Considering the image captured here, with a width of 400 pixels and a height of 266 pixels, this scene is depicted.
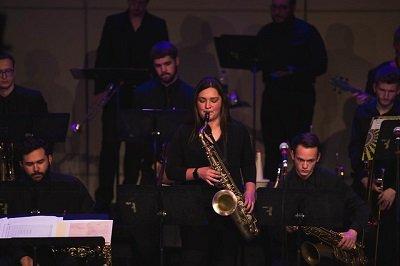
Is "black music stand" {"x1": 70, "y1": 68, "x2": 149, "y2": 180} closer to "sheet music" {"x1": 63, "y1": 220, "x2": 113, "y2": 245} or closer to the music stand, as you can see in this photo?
the music stand

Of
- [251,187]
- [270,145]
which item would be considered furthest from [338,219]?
[270,145]

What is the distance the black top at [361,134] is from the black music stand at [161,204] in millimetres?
2149

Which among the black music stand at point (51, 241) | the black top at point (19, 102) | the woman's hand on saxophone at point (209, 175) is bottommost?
the black music stand at point (51, 241)

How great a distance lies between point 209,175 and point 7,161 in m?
2.30

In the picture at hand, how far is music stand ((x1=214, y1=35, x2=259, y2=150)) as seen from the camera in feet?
28.0

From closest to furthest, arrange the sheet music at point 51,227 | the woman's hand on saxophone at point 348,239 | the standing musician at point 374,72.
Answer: the sheet music at point 51,227, the woman's hand on saxophone at point 348,239, the standing musician at point 374,72

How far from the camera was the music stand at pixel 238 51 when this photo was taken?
8539 mm

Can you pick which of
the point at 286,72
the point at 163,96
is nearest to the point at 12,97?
the point at 163,96

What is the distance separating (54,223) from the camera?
5.75 m

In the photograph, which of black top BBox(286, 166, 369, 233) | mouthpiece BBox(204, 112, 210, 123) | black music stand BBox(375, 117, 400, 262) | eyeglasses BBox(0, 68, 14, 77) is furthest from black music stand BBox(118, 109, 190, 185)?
black music stand BBox(375, 117, 400, 262)

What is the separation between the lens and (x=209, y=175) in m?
6.05

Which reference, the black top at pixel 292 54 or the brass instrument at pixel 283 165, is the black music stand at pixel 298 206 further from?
the black top at pixel 292 54

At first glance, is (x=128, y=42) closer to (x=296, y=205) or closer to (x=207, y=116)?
(x=207, y=116)

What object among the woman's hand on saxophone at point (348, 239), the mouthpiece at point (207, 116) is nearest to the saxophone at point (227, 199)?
the mouthpiece at point (207, 116)
